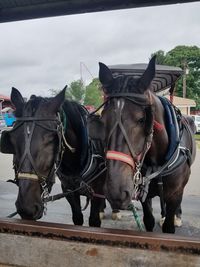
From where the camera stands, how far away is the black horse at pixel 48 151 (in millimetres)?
2512

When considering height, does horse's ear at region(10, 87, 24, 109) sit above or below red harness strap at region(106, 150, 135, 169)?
above

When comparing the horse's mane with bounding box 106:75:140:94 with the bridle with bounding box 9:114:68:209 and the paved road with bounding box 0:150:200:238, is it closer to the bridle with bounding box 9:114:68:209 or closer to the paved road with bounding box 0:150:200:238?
the bridle with bounding box 9:114:68:209

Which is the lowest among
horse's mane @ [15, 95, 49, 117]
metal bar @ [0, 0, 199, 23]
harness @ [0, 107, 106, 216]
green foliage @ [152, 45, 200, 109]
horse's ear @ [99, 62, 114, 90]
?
harness @ [0, 107, 106, 216]

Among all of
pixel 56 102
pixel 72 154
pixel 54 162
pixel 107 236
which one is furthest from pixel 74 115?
pixel 107 236

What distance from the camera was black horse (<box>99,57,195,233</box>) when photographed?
2131mm

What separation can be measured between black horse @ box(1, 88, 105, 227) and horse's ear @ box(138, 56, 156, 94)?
1.69ft

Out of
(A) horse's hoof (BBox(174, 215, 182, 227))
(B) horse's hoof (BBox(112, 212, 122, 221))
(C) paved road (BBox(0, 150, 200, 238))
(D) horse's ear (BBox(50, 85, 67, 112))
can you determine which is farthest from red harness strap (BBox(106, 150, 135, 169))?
(B) horse's hoof (BBox(112, 212, 122, 221))

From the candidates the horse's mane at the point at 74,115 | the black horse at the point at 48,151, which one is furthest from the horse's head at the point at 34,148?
the horse's mane at the point at 74,115

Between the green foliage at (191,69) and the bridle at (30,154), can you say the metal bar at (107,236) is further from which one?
the green foliage at (191,69)

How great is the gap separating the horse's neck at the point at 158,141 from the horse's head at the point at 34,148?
766mm

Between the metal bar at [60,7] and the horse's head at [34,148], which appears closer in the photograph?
the horse's head at [34,148]

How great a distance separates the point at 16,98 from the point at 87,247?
1678 mm

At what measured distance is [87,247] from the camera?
1.73 meters

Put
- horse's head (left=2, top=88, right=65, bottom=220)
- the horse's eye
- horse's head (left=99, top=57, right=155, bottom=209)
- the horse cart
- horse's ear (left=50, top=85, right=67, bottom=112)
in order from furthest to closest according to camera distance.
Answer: horse's ear (left=50, top=85, right=67, bottom=112) < horse's head (left=2, top=88, right=65, bottom=220) < the horse's eye < horse's head (left=99, top=57, right=155, bottom=209) < the horse cart
